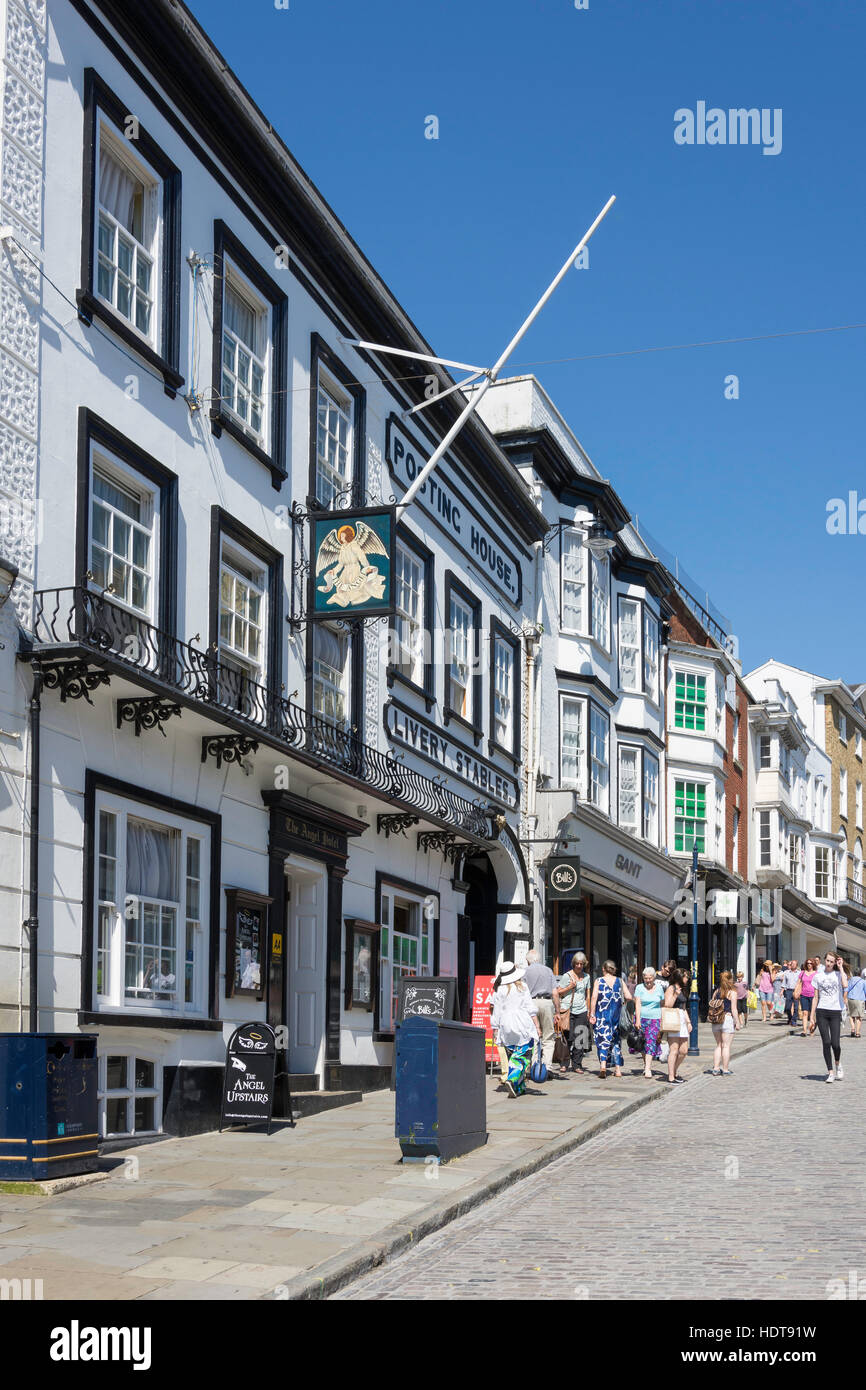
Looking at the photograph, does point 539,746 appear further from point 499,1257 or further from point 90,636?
point 499,1257

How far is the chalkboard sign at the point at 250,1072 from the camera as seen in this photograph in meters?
14.9

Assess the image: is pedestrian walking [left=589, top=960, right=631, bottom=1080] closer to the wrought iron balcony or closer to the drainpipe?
the wrought iron balcony

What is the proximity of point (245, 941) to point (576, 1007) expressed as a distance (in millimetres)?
7106

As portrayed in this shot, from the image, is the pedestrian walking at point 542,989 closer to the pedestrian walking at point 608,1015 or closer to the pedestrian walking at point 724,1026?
the pedestrian walking at point 608,1015

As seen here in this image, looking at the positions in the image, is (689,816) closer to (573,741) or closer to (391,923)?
(573,741)

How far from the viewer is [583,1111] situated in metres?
17.1

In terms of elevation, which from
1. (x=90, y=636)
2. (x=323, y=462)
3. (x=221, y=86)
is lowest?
(x=90, y=636)

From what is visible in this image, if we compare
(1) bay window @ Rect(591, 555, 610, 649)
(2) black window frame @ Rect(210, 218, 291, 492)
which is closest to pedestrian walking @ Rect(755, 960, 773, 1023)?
(1) bay window @ Rect(591, 555, 610, 649)

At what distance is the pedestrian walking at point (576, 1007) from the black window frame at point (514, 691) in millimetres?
5451

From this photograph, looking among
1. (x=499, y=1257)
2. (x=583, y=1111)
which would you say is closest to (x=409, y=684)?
(x=583, y=1111)

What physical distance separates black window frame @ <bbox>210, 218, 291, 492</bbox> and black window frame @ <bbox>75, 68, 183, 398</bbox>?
772mm

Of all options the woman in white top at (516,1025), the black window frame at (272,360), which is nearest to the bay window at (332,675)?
the black window frame at (272,360)

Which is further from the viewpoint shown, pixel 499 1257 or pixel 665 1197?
pixel 665 1197
